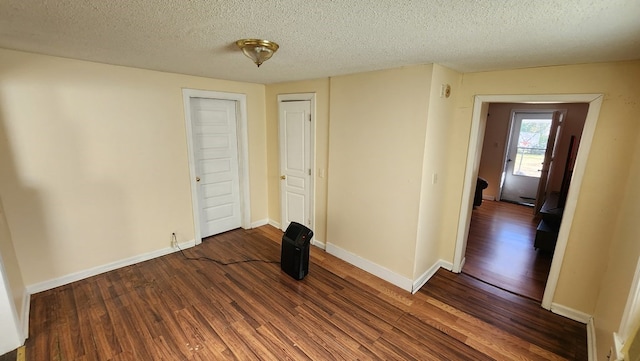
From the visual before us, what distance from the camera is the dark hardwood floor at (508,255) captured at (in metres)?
3.04

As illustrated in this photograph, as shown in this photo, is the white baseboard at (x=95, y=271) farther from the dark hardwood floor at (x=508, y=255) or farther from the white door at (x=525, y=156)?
the white door at (x=525, y=156)

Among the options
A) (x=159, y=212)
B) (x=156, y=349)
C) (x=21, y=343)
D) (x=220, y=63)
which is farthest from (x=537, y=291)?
(x=21, y=343)

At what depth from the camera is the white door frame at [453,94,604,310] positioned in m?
2.24

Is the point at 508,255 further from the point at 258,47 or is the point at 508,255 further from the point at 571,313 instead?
the point at 258,47

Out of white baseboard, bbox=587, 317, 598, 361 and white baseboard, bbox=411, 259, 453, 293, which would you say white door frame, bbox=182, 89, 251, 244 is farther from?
white baseboard, bbox=587, 317, 598, 361

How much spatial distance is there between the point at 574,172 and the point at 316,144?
8.56 ft

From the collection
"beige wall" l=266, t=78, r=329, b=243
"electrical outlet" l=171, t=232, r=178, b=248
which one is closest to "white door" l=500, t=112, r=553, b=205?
"beige wall" l=266, t=78, r=329, b=243

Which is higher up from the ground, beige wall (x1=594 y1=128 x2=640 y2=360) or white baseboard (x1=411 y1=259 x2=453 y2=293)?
beige wall (x1=594 y1=128 x2=640 y2=360)

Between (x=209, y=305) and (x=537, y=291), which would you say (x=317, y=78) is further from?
(x=537, y=291)

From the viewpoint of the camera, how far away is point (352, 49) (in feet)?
6.60

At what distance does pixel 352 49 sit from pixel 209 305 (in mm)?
2578

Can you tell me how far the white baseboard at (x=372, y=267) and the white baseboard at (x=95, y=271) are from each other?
79.4 inches

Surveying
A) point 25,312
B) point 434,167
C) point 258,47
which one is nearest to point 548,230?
point 434,167

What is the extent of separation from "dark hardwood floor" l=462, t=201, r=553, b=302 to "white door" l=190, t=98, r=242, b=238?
3.39 metres
